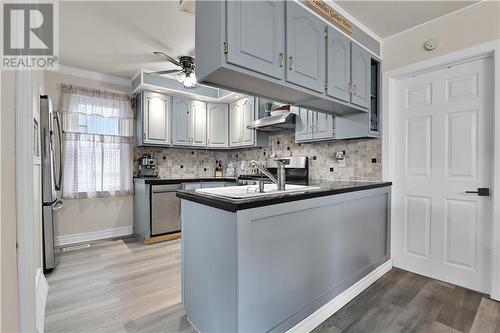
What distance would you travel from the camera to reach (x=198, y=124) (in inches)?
167

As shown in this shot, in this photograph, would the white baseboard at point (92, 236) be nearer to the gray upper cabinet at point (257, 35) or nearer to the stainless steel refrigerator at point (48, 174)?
the stainless steel refrigerator at point (48, 174)

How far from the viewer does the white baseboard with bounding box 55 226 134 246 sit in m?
3.47

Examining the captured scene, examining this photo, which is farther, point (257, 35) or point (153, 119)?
point (153, 119)

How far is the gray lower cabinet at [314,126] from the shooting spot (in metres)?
2.80

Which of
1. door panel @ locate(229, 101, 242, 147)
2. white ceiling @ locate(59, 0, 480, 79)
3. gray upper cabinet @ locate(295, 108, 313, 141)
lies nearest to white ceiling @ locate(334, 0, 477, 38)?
white ceiling @ locate(59, 0, 480, 79)

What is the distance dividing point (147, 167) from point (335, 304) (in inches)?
134

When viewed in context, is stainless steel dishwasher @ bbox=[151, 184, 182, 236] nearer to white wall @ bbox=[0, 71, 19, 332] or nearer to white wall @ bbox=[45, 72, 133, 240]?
white wall @ bbox=[45, 72, 133, 240]

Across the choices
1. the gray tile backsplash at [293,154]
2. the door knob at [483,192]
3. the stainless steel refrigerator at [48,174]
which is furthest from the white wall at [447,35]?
the stainless steel refrigerator at [48,174]

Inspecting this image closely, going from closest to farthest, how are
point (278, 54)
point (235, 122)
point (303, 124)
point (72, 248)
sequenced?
point (278, 54), point (303, 124), point (72, 248), point (235, 122)

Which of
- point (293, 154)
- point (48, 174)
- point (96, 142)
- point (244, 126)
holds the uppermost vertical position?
point (244, 126)

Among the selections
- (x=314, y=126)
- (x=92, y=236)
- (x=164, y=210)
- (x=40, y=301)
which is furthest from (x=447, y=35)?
(x=92, y=236)

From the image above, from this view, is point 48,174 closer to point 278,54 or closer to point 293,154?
point 278,54

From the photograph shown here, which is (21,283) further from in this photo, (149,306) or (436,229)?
(436,229)

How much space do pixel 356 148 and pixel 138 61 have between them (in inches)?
124
